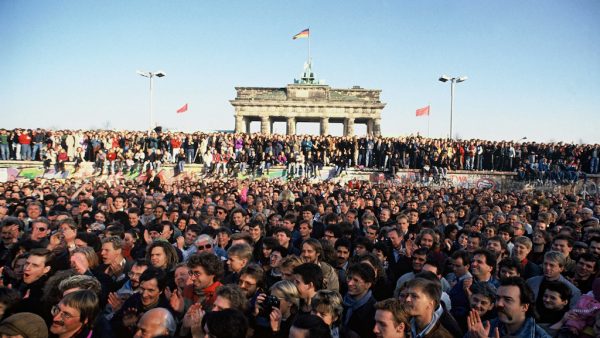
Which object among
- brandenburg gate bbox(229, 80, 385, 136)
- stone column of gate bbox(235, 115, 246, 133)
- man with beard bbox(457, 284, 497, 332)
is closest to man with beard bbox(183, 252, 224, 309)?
man with beard bbox(457, 284, 497, 332)

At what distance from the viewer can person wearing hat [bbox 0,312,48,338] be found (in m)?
3.56

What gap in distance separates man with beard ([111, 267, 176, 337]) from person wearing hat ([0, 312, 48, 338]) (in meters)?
0.90

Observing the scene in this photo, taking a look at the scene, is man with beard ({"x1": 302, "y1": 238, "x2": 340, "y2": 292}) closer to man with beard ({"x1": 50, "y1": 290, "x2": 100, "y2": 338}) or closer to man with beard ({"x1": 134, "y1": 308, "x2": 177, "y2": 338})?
man with beard ({"x1": 134, "y1": 308, "x2": 177, "y2": 338})

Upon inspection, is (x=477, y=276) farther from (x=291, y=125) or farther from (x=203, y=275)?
(x=291, y=125)

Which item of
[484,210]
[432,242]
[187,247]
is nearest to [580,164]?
[484,210]

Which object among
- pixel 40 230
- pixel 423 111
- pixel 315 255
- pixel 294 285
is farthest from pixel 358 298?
pixel 423 111

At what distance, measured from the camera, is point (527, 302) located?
421cm

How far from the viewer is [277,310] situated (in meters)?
4.30

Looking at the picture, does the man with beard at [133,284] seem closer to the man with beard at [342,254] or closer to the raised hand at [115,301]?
the raised hand at [115,301]

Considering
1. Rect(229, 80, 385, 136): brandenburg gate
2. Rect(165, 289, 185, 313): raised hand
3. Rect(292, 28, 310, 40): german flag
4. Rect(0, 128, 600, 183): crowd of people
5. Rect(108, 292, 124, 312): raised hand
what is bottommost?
Rect(108, 292, 124, 312): raised hand

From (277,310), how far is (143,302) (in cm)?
161

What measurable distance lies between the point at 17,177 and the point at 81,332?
24.8 m

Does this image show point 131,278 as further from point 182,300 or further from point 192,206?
point 192,206

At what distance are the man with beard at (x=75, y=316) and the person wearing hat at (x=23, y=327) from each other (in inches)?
9.3
